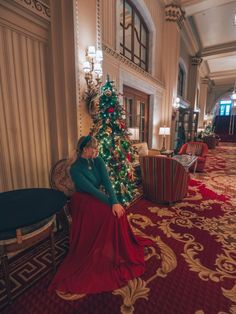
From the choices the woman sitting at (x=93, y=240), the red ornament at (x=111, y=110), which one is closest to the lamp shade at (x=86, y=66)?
the red ornament at (x=111, y=110)

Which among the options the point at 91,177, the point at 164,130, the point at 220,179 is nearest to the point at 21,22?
the point at 91,177

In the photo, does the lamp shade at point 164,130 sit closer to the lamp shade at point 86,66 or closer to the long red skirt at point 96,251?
the lamp shade at point 86,66

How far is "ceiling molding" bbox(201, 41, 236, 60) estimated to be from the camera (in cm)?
891

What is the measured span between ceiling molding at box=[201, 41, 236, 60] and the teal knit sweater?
1050cm

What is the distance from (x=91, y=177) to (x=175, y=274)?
1309 millimetres

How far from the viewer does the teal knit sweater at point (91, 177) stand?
186 centimetres

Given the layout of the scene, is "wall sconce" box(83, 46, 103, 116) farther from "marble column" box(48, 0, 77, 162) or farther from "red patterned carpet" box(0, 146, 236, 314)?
"red patterned carpet" box(0, 146, 236, 314)

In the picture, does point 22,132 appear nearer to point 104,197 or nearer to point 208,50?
point 104,197

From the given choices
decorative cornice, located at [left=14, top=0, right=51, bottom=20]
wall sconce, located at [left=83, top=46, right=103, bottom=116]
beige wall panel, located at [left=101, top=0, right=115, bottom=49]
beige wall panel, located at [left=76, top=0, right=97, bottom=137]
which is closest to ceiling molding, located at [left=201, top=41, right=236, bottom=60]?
beige wall panel, located at [left=101, top=0, right=115, bottom=49]

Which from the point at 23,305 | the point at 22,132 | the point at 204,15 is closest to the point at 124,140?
the point at 22,132

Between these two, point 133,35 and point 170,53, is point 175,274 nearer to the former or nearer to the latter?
point 133,35

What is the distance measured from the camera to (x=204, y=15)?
6980 millimetres

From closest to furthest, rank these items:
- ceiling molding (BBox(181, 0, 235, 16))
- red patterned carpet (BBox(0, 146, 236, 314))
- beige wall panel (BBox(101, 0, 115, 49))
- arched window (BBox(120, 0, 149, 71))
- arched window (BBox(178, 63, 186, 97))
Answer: red patterned carpet (BBox(0, 146, 236, 314)) → beige wall panel (BBox(101, 0, 115, 49)) → arched window (BBox(120, 0, 149, 71)) → ceiling molding (BBox(181, 0, 235, 16)) → arched window (BBox(178, 63, 186, 97))

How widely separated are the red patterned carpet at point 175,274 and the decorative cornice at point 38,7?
2855 mm
